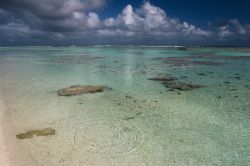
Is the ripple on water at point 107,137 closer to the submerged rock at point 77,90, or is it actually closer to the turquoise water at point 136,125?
the turquoise water at point 136,125

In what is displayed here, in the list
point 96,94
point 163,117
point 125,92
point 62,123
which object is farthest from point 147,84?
point 62,123

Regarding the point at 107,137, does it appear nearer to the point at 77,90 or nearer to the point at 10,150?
the point at 10,150

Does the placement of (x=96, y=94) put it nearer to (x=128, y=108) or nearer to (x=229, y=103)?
(x=128, y=108)

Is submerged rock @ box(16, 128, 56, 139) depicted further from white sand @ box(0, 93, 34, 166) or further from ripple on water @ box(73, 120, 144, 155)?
ripple on water @ box(73, 120, 144, 155)

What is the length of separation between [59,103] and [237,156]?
573 centimetres

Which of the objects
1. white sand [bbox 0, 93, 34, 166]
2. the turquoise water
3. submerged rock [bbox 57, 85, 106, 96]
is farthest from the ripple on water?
submerged rock [bbox 57, 85, 106, 96]

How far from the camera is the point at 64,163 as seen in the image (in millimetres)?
3752

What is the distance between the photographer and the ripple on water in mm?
4266

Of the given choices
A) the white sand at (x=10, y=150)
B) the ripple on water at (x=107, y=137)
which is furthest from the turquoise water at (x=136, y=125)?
the white sand at (x=10, y=150)

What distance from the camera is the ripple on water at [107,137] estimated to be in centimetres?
427

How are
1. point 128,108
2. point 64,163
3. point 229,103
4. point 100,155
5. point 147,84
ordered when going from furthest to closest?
point 147,84
point 229,103
point 128,108
point 100,155
point 64,163

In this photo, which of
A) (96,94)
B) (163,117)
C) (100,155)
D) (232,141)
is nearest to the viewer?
(100,155)

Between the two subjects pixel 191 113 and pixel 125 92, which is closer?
pixel 191 113

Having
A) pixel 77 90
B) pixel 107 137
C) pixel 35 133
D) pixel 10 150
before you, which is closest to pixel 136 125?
pixel 107 137
